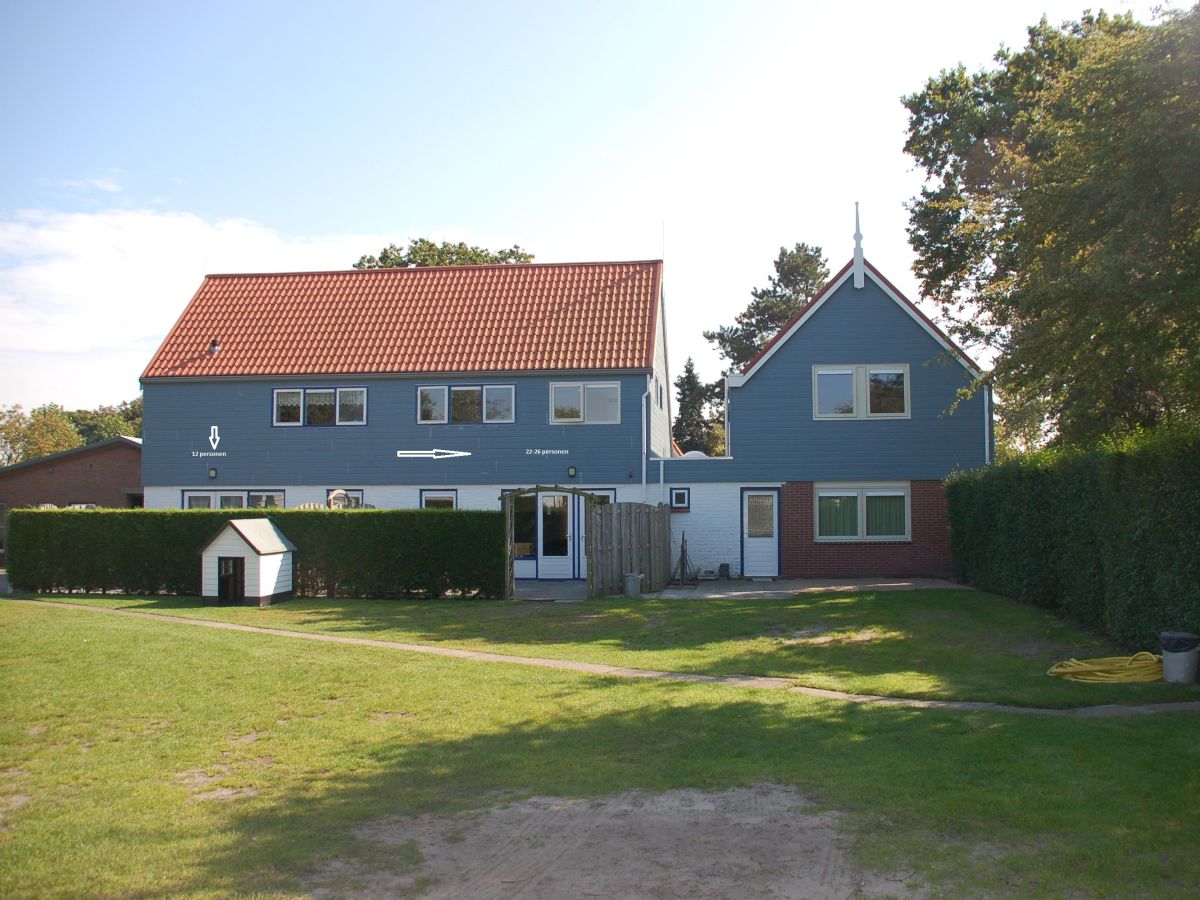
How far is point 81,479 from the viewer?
124ft

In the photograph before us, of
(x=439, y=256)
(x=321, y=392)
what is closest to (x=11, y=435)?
(x=439, y=256)

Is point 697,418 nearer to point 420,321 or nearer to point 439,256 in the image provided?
point 439,256

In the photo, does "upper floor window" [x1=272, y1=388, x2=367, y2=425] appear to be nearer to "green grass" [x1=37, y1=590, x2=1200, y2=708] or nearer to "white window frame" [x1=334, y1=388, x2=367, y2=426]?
"white window frame" [x1=334, y1=388, x2=367, y2=426]

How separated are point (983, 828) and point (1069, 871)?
0.82m

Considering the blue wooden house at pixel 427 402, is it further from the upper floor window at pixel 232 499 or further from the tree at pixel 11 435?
the tree at pixel 11 435

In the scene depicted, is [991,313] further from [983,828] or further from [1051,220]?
[983,828]

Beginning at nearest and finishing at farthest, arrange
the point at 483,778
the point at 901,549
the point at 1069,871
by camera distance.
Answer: the point at 1069,871 < the point at 483,778 < the point at 901,549

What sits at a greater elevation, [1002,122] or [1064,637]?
[1002,122]

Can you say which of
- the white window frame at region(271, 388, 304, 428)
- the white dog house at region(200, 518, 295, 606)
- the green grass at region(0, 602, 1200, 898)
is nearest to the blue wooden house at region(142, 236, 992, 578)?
the white window frame at region(271, 388, 304, 428)

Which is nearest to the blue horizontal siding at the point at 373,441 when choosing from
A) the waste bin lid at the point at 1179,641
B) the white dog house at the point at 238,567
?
the white dog house at the point at 238,567

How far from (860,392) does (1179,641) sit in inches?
678

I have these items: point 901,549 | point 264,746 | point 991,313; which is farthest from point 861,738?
point 901,549

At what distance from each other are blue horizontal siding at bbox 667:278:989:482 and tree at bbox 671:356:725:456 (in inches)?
1534

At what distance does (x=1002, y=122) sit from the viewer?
28562 mm
